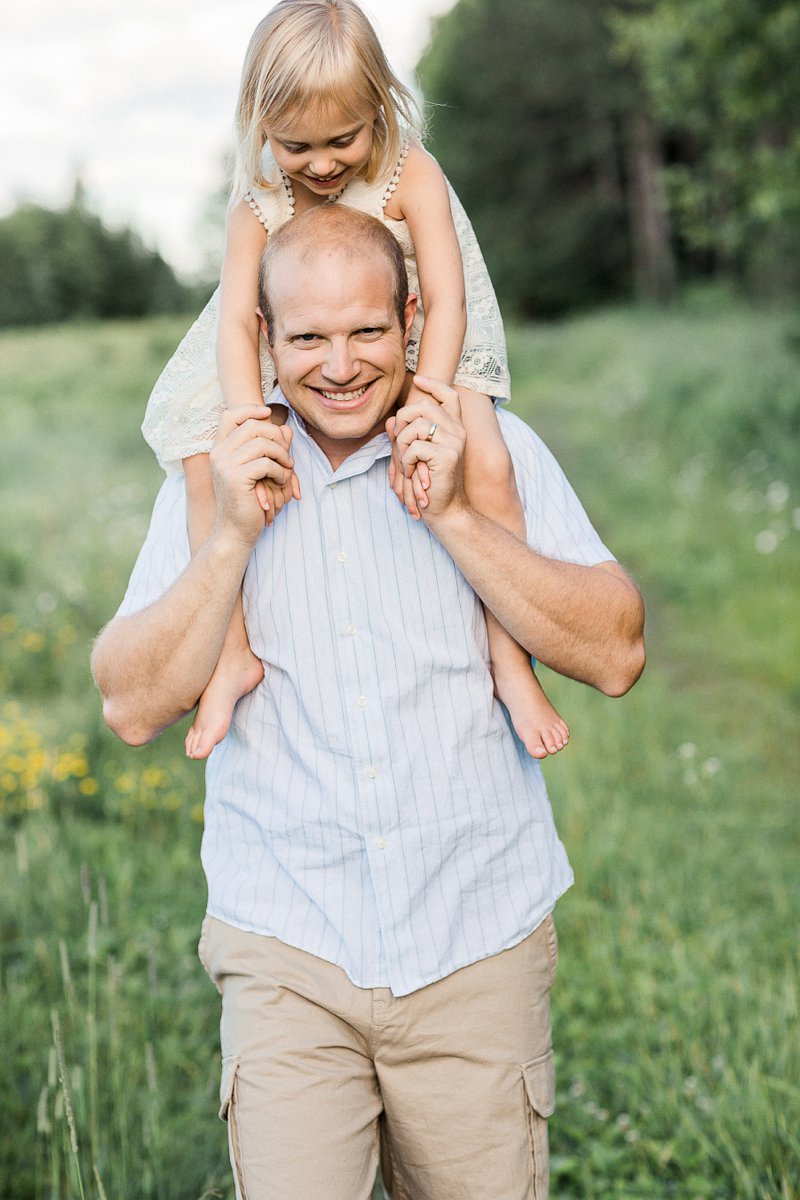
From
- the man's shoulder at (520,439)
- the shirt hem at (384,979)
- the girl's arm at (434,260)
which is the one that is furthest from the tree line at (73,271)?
the shirt hem at (384,979)

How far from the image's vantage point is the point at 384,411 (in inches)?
88.6

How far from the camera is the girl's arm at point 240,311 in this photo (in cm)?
245

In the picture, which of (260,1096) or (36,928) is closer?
(260,1096)

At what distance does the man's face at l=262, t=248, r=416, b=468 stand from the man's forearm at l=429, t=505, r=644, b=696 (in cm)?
28

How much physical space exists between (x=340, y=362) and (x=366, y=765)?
2.30 ft

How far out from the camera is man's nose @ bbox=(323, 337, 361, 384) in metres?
2.12

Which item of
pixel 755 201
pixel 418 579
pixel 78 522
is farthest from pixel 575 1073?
pixel 755 201

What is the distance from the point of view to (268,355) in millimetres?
2562

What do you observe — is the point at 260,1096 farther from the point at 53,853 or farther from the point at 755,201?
the point at 755,201

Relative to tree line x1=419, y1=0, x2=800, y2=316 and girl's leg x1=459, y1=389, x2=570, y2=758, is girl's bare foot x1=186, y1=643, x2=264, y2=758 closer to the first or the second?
girl's leg x1=459, y1=389, x2=570, y2=758

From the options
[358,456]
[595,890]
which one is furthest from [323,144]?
[595,890]

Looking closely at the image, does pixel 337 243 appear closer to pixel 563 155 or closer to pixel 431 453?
pixel 431 453

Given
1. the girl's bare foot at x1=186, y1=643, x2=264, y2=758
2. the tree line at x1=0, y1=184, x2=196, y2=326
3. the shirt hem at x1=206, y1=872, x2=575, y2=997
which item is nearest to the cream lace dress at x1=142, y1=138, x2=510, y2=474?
the girl's bare foot at x1=186, y1=643, x2=264, y2=758

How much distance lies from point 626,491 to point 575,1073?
753cm
